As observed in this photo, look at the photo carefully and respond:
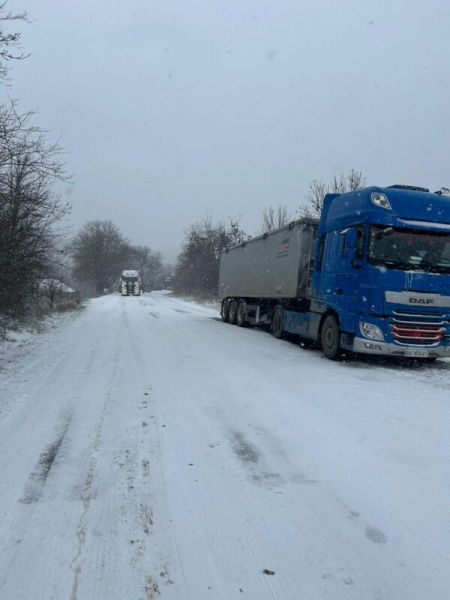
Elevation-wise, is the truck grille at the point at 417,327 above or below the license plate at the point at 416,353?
above

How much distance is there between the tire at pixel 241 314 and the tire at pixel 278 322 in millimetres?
3546

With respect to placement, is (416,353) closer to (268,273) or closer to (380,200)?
(380,200)

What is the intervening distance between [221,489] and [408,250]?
22.5 ft

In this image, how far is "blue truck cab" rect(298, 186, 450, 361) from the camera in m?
8.60

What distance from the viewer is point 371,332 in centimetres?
869

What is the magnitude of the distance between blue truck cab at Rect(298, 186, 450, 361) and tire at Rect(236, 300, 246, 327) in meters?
8.69

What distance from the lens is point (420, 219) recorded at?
8.97m

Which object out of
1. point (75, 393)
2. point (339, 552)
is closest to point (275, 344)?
point (75, 393)

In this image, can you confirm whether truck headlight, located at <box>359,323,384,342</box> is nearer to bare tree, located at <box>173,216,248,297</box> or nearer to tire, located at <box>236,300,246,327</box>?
tire, located at <box>236,300,246,327</box>

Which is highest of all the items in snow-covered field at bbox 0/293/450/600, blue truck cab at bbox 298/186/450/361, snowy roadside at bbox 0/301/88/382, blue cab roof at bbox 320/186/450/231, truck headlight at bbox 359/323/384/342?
blue cab roof at bbox 320/186/450/231

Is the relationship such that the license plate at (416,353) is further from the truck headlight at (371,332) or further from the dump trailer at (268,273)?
the dump trailer at (268,273)

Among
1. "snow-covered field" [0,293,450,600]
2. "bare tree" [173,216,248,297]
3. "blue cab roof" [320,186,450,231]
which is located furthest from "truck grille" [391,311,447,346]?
"bare tree" [173,216,248,297]

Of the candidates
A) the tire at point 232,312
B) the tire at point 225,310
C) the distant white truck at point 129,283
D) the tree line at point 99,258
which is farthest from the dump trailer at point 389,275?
the tree line at point 99,258

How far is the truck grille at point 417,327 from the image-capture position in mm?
8617
